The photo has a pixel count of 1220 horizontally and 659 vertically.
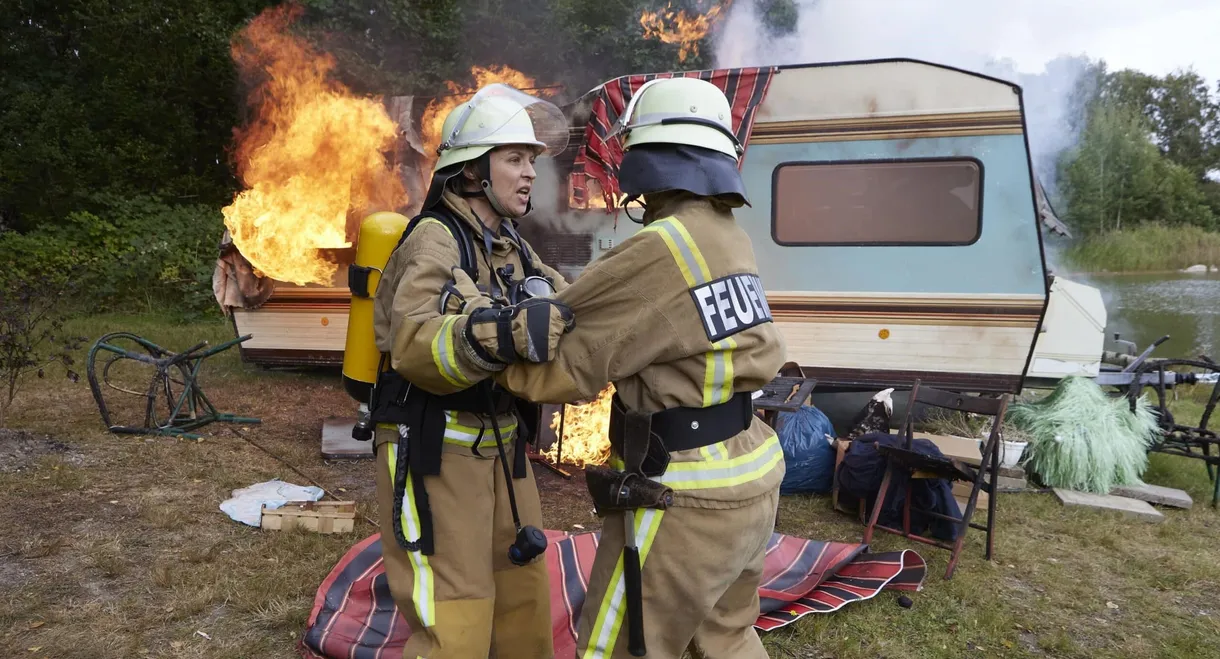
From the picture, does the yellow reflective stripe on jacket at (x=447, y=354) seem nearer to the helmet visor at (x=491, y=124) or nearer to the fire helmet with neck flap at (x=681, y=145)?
the fire helmet with neck flap at (x=681, y=145)

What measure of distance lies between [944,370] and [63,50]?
1987cm

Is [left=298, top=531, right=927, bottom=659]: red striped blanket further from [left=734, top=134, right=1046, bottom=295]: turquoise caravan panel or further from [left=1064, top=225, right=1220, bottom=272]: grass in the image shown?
[left=1064, top=225, right=1220, bottom=272]: grass

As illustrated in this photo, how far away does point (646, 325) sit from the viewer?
2061 millimetres

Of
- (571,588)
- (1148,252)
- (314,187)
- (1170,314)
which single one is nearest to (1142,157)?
(1148,252)

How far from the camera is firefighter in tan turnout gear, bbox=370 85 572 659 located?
2.28 metres

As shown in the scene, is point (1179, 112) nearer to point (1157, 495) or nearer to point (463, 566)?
point (1157, 495)

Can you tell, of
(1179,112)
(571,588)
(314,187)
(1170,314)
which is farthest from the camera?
(1179,112)

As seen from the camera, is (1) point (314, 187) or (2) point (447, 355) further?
(1) point (314, 187)

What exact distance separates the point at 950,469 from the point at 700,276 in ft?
11.2

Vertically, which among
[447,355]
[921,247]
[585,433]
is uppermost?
[921,247]

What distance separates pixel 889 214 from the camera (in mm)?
6699

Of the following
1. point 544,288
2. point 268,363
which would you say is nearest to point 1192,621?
point 544,288

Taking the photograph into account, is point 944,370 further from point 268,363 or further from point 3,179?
point 3,179

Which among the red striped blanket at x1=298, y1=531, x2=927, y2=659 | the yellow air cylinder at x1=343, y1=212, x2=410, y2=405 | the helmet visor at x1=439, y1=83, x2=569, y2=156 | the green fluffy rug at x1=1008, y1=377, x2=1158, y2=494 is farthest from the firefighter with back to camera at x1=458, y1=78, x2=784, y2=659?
the green fluffy rug at x1=1008, y1=377, x2=1158, y2=494
